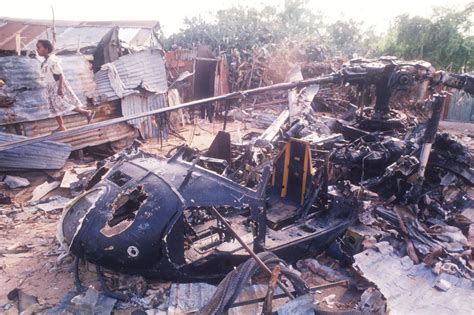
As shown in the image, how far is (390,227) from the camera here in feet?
21.0

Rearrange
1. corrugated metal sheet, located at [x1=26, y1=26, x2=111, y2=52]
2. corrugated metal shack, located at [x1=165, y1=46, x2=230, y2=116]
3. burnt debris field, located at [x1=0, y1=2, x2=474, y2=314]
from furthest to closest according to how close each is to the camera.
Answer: corrugated metal shack, located at [x1=165, y1=46, x2=230, y2=116] → corrugated metal sheet, located at [x1=26, y1=26, x2=111, y2=52] → burnt debris field, located at [x1=0, y1=2, x2=474, y2=314]

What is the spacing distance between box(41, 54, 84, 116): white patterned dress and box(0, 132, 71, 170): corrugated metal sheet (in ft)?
3.51

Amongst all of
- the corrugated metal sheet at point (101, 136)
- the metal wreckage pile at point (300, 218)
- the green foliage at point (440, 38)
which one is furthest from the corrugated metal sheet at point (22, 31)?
the green foliage at point (440, 38)

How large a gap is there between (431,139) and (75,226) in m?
6.16

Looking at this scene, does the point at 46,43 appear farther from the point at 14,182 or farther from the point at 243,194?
the point at 243,194

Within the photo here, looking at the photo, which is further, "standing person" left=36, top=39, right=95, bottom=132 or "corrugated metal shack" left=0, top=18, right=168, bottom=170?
"standing person" left=36, top=39, right=95, bottom=132

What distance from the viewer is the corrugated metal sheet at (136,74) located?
1179cm

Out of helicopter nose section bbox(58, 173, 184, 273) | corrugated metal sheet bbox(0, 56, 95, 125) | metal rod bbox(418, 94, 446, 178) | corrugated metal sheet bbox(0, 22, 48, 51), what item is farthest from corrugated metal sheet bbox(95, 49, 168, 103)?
metal rod bbox(418, 94, 446, 178)

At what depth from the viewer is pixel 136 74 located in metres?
13.1

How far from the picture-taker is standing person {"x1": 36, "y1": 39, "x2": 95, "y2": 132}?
9438 mm

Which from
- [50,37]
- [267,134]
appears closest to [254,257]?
[267,134]

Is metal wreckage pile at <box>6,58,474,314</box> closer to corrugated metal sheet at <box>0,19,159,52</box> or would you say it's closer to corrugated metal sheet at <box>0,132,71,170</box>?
corrugated metal sheet at <box>0,132,71,170</box>

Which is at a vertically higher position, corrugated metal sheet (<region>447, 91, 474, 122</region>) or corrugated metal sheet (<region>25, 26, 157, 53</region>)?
corrugated metal sheet (<region>25, 26, 157, 53</region>)

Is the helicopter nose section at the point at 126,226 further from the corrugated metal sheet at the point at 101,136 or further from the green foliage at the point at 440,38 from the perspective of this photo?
the green foliage at the point at 440,38
